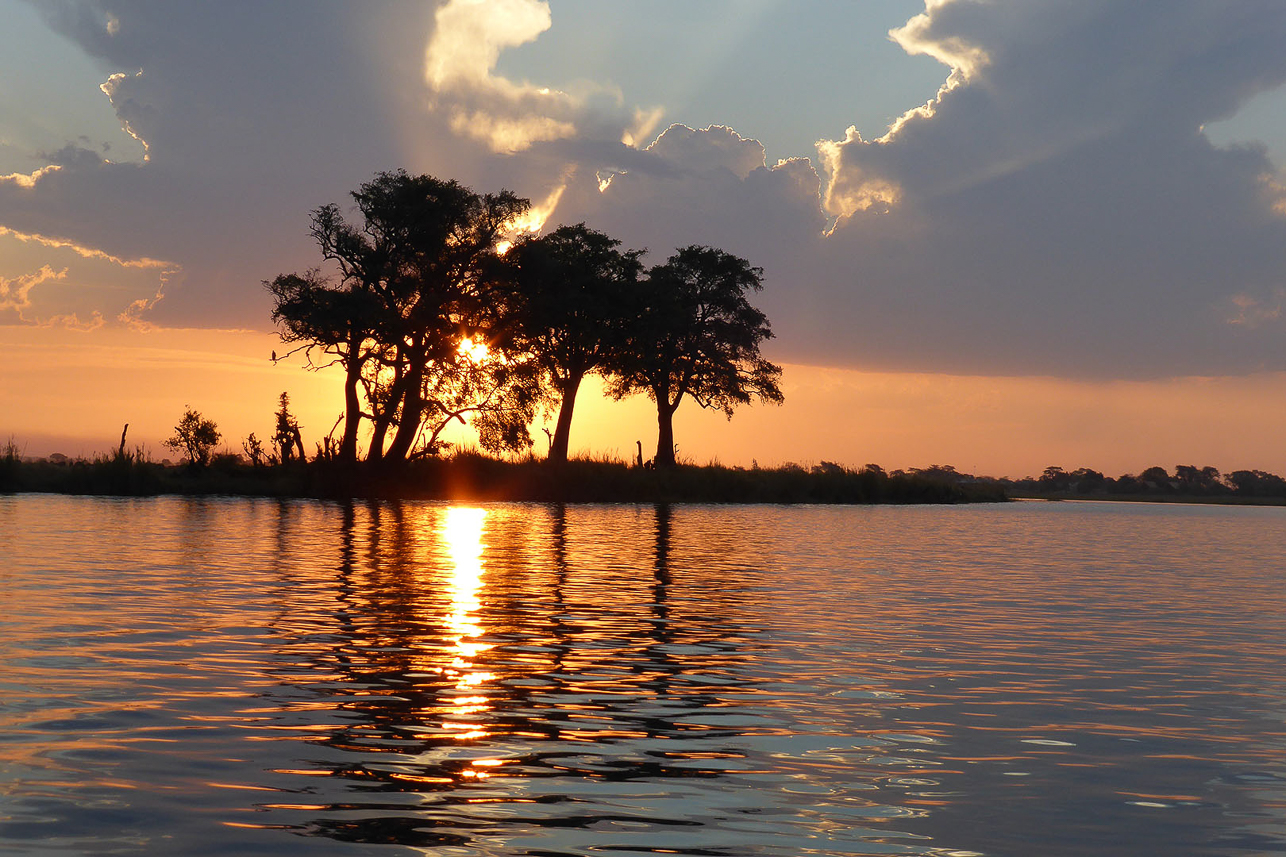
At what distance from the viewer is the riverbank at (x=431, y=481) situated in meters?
53.7

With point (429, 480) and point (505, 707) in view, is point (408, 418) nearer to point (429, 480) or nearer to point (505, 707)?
point (429, 480)

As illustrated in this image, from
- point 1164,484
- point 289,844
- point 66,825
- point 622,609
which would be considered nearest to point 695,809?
point 289,844

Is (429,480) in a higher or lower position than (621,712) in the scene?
higher

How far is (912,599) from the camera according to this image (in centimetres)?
1867

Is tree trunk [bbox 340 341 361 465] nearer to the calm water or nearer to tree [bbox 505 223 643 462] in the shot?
tree [bbox 505 223 643 462]

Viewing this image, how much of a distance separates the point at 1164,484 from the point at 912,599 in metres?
146

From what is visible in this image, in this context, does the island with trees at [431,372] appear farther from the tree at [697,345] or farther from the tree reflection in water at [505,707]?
the tree reflection in water at [505,707]

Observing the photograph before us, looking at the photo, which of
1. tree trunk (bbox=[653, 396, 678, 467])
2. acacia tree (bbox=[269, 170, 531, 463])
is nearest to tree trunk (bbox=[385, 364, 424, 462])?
acacia tree (bbox=[269, 170, 531, 463])

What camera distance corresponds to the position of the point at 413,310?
58.2m

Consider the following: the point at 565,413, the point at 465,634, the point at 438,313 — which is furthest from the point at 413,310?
the point at 465,634

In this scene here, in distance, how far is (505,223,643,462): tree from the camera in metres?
62.2

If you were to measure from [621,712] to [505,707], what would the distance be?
972 mm

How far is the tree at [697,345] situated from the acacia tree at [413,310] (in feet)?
55.5

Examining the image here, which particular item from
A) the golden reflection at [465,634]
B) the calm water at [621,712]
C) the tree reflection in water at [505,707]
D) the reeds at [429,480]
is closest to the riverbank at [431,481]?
the reeds at [429,480]
